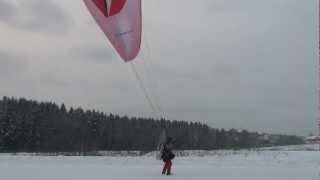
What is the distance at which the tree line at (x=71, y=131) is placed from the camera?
275 ft

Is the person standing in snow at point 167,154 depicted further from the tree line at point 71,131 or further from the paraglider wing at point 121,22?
the tree line at point 71,131

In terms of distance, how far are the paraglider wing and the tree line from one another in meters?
67.6

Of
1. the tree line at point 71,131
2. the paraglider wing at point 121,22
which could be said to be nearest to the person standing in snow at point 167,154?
the paraglider wing at point 121,22

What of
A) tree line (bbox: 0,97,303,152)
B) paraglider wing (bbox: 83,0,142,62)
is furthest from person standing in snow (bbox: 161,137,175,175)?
tree line (bbox: 0,97,303,152)

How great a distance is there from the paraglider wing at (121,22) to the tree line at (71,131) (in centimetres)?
6763

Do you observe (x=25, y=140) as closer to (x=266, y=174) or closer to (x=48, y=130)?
(x=48, y=130)

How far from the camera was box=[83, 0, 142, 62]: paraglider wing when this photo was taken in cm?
891

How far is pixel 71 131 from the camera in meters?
97.4

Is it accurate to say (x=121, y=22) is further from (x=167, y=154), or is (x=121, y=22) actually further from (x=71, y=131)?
(x=71, y=131)

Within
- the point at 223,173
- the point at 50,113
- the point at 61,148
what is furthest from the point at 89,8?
the point at 50,113

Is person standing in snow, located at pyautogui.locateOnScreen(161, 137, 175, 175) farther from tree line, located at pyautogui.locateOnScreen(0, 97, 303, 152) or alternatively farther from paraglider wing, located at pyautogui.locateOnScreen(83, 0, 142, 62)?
tree line, located at pyautogui.locateOnScreen(0, 97, 303, 152)

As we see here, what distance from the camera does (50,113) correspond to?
97625 mm

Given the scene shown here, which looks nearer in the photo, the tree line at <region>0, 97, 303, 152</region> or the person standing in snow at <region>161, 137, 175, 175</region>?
the person standing in snow at <region>161, 137, 175, 175</region>

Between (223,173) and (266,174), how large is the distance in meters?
1.37
